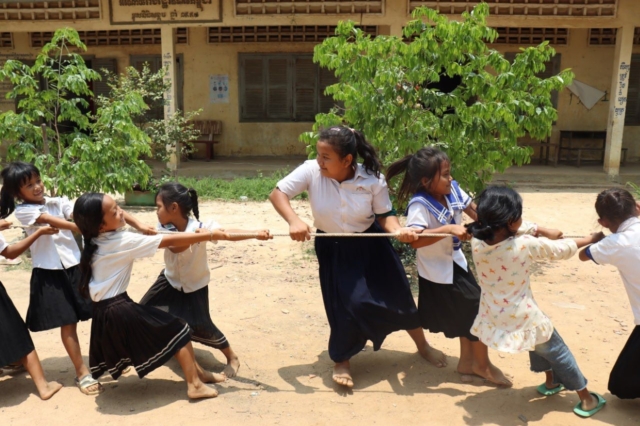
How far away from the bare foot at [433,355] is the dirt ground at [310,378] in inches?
2.3

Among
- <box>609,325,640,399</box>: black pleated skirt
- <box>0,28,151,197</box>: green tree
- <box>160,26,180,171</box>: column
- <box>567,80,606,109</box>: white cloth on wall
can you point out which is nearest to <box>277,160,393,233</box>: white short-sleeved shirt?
<box>609,325,640,399</box>: black pleated skirt

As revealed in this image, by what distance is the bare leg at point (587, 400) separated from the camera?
3.11m

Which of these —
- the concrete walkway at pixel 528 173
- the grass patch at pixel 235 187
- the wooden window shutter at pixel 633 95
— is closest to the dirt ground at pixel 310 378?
the grass patch at pixel 235 187

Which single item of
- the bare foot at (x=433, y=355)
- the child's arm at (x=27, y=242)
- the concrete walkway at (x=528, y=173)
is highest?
the child's arm at (x=27, y=242)

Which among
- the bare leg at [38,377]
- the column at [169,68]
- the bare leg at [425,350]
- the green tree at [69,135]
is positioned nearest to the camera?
the bare leg at [38,377]

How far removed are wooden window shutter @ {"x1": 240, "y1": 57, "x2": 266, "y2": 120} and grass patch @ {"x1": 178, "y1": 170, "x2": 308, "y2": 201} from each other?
240cm

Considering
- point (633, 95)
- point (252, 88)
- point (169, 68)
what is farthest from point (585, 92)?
point (169, 68)

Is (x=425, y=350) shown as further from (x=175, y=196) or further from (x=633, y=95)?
(x=633, y=95)

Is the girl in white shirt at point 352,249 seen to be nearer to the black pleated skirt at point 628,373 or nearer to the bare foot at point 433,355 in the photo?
the bare foot at point 433,355

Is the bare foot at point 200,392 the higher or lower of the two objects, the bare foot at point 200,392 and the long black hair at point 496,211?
the lower

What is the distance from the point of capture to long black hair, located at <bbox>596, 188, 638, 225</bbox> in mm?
2986

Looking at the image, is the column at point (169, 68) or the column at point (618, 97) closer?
the column at point (618, 97)

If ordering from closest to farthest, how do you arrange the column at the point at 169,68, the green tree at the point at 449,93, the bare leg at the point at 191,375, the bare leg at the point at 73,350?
the bare leg at the point at 191,375
the bare leg at the point at 73,350
the green tree at the point at 449,93
the column at the point at 169,68

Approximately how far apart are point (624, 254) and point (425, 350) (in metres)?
1.34
